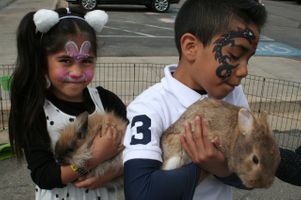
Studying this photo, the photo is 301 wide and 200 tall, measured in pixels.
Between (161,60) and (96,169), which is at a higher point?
(96,169)

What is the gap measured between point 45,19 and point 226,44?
3.20 feet

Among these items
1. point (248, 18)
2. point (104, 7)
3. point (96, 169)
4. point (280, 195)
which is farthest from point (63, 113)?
point (104, 7)

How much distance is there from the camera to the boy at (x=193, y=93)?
4.70 ft

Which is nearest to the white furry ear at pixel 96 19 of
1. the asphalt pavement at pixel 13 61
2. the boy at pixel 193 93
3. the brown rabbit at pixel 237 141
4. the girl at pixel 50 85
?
the girl at pixel 50 85

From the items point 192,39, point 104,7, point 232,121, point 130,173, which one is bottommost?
point 104,7

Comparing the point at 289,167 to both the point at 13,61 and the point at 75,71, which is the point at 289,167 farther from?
the point at 13,61

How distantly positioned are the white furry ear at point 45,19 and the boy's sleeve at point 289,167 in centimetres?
125

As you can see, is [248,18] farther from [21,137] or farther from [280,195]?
[280,195]

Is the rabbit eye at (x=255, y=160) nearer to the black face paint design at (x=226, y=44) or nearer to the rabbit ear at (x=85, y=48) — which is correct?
the black face paint design at (x=226, y=44)

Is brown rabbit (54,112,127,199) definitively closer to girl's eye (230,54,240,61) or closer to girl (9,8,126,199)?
girl (9,8,126,199)

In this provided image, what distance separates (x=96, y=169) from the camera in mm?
1976

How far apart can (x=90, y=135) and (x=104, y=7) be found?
1716cm

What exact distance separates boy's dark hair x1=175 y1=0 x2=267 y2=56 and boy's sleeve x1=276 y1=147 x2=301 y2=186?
599mm

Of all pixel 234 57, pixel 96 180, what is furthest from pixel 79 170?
pixel 234 57
